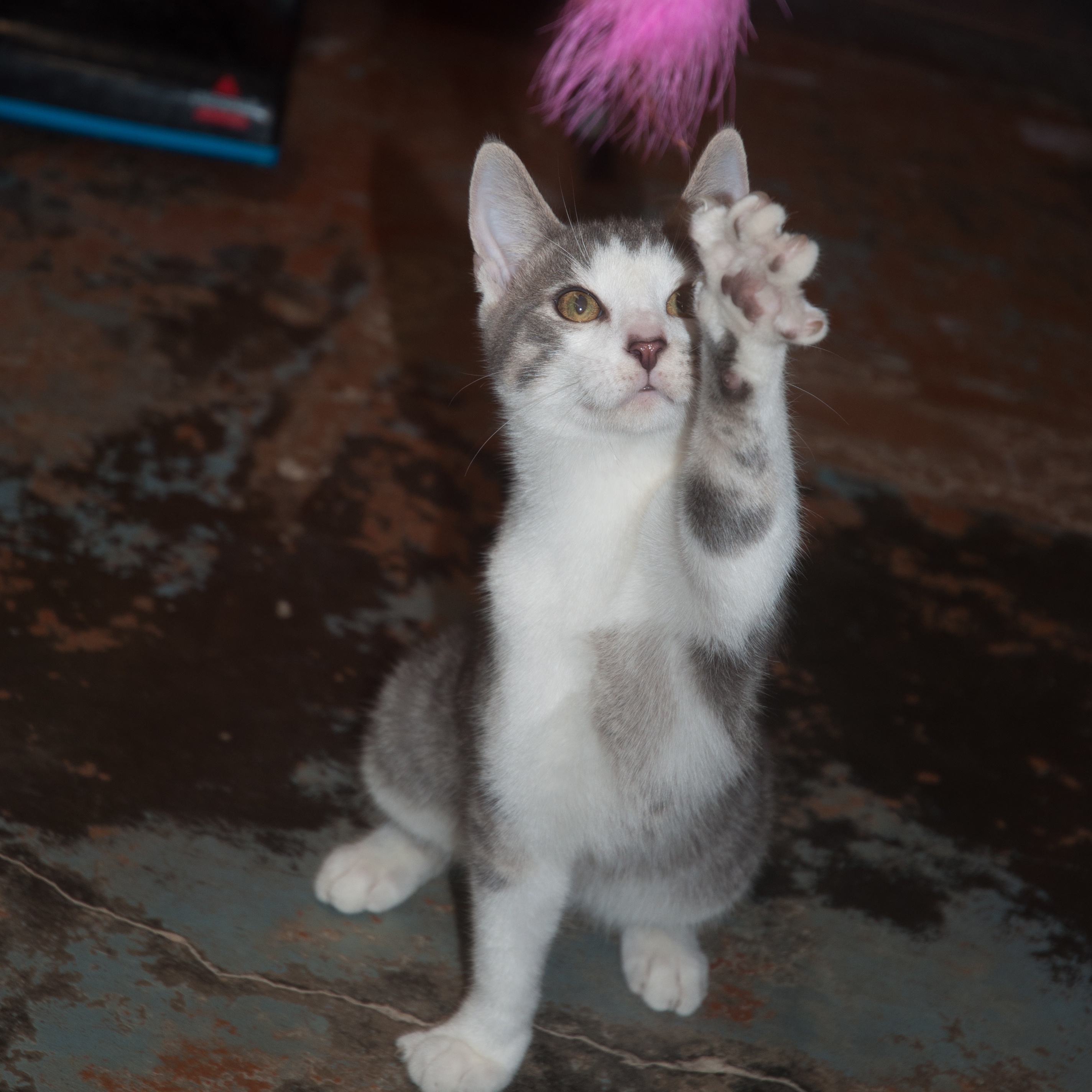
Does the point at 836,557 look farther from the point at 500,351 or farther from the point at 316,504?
the point at 500,351

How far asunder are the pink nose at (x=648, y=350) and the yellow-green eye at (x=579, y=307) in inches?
5.6

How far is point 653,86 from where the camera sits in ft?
6.37

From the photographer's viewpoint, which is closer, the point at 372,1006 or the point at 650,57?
the point at 650,57

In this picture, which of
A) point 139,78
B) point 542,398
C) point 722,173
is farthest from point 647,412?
point 139,78

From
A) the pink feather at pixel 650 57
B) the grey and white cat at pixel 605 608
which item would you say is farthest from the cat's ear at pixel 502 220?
the pink feather at pixel 650 57

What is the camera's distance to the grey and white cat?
1.63 m

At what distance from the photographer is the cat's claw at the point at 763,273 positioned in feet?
4.56

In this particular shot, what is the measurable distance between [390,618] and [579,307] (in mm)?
1309

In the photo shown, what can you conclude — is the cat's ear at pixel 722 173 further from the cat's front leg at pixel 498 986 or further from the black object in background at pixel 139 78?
the black object in background at pixel 139 78

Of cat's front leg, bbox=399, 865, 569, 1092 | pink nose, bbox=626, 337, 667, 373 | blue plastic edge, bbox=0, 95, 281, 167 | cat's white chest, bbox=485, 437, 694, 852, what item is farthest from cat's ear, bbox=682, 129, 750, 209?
blue plastic edge, bbox=0, 95, 281, 167

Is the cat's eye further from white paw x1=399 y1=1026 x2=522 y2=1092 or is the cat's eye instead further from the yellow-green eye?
white paw x1=399 y1=1026 x2=522 y2=1092

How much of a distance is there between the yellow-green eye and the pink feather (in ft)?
0.84

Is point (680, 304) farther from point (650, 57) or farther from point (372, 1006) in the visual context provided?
point (372, 1006)

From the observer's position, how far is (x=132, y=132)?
4.38m
